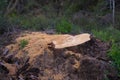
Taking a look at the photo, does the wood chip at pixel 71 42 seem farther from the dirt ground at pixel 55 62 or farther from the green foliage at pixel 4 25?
the green foliage at pixel 4 25

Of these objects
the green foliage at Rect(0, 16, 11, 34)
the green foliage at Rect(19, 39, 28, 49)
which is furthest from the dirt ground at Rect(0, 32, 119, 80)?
the green foliage at Rect(0, 16, 11, 34)

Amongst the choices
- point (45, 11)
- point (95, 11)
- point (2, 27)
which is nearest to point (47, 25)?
point (2, 27)

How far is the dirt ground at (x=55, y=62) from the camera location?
6672mm

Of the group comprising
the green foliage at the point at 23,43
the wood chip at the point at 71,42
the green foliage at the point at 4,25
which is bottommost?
the green foliage at the point at 4,25

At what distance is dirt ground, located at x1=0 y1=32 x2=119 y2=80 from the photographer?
21.9 ft

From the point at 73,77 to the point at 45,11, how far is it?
33.1 feet

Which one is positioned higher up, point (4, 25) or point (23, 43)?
point (23, 43)

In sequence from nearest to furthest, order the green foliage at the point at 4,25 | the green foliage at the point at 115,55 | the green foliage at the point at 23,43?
1. the green foliage at the point at 115,55
2. the green foliage at the point at 23,43
3. the green foliage at the point at 4,25

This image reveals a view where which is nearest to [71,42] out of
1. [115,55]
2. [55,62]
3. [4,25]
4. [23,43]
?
[55,62]

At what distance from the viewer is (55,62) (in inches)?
271

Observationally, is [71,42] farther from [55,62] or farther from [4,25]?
[4,25]

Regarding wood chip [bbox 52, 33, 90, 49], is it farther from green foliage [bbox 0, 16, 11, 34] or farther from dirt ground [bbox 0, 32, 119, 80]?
green foliage [bbox 0, 16, 11, 34]

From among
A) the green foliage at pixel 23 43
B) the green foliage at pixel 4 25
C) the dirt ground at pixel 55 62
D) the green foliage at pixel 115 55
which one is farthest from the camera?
the green foliage at pixel 4 25

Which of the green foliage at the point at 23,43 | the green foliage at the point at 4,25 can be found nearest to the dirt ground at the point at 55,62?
the green foliage at the point at 23,43
